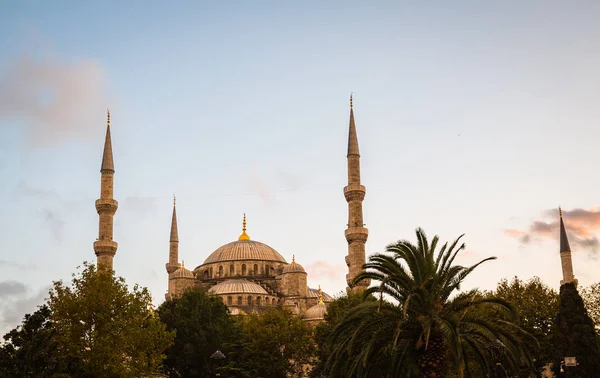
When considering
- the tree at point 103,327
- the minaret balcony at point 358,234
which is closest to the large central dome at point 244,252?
the minaret balcony at point 358,234

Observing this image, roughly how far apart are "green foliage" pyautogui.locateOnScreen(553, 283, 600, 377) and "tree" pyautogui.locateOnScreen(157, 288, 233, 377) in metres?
20.1

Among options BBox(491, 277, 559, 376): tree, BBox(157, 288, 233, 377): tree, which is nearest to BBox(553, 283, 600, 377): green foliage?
BBox(491, 277, 559, 376): tree

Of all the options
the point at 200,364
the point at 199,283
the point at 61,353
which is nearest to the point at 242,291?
the point at 199,283

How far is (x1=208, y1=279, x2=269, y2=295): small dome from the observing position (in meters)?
72.3

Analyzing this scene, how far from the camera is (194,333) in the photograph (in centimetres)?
4869

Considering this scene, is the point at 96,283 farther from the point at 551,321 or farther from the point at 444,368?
the point at 551,321

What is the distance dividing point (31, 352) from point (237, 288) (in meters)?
46.3

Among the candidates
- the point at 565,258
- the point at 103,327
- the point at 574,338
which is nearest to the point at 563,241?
the point at 565,258

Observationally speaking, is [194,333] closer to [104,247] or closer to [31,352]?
[104,247]

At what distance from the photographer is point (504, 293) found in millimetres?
45812

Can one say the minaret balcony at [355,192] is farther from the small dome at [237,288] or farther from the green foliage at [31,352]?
the green foliage at [31,352]

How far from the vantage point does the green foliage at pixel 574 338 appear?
40.2 meters

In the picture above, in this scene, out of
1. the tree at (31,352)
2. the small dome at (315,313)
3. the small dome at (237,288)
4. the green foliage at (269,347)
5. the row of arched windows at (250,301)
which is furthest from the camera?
the small dome at (237,288)

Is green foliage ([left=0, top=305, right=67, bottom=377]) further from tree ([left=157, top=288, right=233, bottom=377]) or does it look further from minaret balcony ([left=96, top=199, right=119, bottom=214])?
minaret balcony ([left=96, top=199, right=119, bottom=214])
